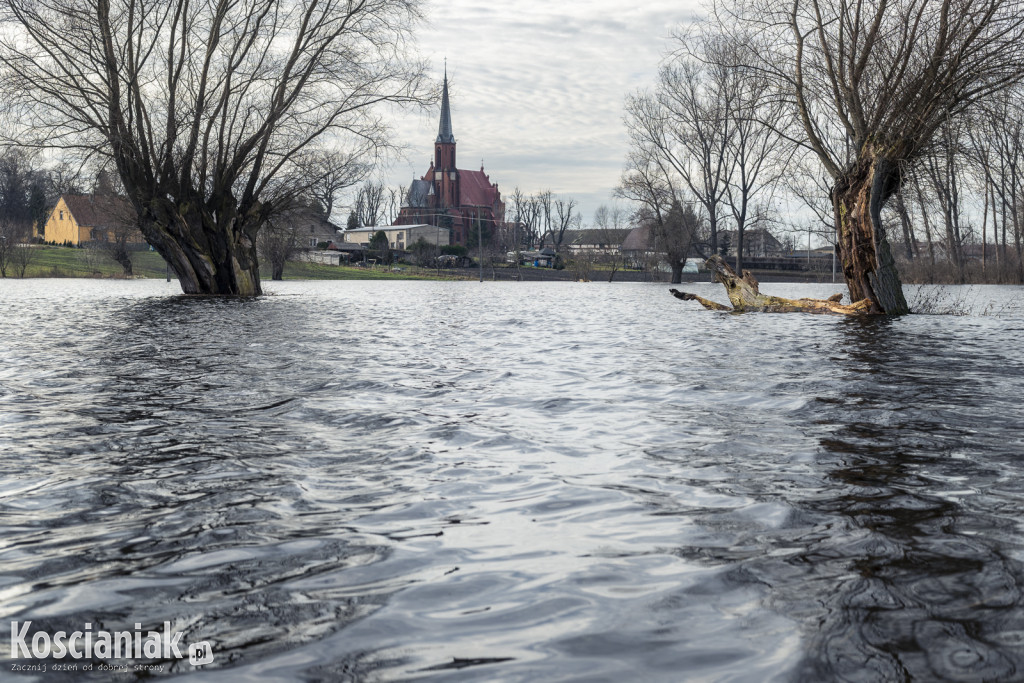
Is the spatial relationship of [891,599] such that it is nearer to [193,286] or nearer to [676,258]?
[193,286]

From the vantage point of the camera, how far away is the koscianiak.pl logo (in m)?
2.59

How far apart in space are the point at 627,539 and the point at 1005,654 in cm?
153

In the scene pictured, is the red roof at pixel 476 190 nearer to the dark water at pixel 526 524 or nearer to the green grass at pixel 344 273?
the green grass at pixel 344 273

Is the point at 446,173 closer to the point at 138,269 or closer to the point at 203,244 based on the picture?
the point at 138,269

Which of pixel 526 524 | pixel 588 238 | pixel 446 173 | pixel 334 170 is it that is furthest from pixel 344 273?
pixel 526 524

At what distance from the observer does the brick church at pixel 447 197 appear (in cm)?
14838

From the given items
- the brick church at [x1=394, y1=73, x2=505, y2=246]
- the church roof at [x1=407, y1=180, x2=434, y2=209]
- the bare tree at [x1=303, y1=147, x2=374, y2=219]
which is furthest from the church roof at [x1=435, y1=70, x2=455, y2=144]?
the bare tree at [x1=303, y1=147, x2=374, y2=219]

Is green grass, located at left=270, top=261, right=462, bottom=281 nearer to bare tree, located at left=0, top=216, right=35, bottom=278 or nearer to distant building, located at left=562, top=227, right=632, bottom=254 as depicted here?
bare tree, located at left=0, top=216, right=35, bottom=278

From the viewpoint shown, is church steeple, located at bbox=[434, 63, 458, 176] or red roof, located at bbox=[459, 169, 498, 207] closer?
church steeple, located at bbox=[434, 63, 458, 176]

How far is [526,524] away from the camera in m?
4.02

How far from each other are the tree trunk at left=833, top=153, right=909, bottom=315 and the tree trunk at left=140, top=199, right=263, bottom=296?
1985 centimetres

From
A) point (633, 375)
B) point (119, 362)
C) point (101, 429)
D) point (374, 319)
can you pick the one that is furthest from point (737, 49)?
point (101, 429)

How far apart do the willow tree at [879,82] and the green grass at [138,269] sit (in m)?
63.5

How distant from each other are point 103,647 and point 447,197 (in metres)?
151
